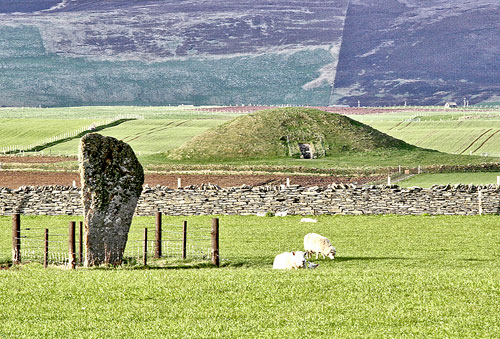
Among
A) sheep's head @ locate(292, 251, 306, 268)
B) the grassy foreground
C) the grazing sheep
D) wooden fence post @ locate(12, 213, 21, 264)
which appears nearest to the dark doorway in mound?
wooden fence post @ locate(12, 213, 21, 264)

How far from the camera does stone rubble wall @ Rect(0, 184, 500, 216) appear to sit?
3853 cm

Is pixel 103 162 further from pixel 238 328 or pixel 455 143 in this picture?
pixel 455 143

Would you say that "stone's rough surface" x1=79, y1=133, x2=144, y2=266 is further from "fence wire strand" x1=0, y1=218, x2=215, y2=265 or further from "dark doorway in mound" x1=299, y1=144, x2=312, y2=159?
"dark doorway in mound" x1=299, y1=144, x2=312, y2=159

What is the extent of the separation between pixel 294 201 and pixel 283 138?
34.1 m

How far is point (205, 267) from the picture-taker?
72.0 ft

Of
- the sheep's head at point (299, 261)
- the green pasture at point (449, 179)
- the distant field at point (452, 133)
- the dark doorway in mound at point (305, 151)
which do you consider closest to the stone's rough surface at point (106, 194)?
the sheep's head at point (299, 261)

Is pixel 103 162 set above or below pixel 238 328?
above

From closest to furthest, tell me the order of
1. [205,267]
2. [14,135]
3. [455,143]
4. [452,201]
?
[205,267]
[452,201]
[455,143]
[14,135]

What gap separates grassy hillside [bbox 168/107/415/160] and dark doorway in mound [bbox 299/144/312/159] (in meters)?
0.35

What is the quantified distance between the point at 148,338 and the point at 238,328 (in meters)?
1.35

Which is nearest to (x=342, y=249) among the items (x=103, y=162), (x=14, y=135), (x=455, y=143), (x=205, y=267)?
(x=205, y=267)

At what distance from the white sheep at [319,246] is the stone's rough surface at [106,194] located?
5.11m

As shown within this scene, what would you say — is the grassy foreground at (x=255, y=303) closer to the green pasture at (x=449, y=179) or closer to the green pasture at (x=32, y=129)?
the green pasture at (x=449, y=179)

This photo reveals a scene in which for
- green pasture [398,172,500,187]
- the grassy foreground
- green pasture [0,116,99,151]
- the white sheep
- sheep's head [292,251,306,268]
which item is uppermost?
green pasture [0,116,99,151]
